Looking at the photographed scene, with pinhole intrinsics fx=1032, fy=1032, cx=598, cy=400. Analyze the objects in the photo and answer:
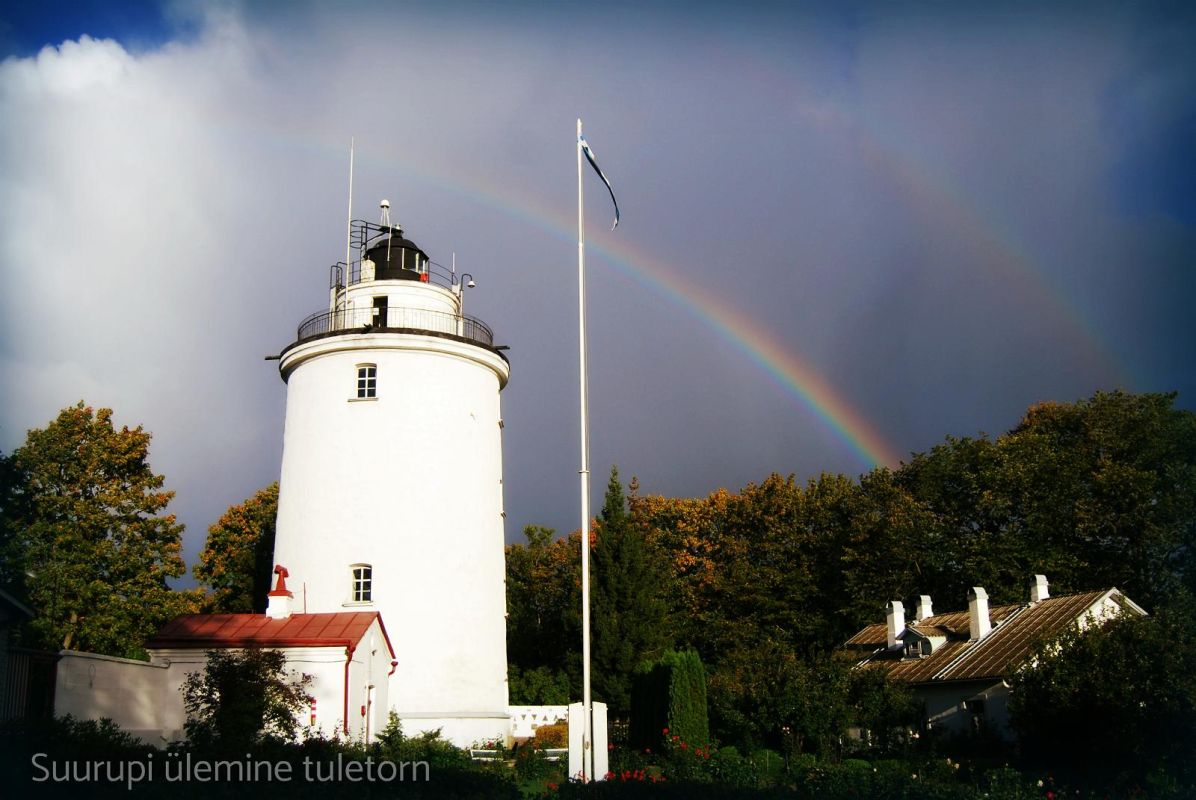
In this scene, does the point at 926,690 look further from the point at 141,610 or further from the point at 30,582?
the point at 30,582

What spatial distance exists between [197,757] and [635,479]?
46.2m

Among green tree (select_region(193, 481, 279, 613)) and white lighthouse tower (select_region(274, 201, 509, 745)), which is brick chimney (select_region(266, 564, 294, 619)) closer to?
white lighthouse tower (select_region(274, 201, 509, 745))

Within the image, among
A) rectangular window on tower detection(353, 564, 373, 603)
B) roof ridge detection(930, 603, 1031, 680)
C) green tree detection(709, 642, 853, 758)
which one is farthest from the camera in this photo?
roof ridge detection(930, 603, 1031, 680)

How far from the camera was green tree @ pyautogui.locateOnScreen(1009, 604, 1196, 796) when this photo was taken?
1959 cm

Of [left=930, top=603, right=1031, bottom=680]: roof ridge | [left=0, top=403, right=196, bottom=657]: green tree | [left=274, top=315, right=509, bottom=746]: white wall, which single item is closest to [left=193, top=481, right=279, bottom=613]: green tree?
[left=0, top=403, right=196, bottom=657]: green tree

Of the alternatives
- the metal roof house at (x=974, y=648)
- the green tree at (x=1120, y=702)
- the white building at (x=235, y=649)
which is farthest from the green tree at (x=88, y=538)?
the green tree at (x=1120, y=702)

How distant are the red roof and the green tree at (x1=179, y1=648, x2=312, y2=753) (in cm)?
356

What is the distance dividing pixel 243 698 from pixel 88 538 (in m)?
20.2

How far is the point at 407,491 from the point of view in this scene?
3034 cm

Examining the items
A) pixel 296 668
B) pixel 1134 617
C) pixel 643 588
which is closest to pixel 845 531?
pixel 643 588

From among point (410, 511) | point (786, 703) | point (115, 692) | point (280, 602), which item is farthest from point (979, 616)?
point (115, 692)

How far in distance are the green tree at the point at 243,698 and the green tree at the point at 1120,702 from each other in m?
16.2

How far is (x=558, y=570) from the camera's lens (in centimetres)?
6088

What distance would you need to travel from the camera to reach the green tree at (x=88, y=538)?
3538cm
